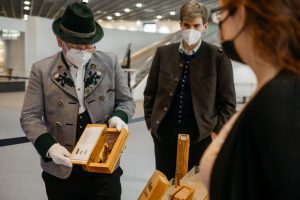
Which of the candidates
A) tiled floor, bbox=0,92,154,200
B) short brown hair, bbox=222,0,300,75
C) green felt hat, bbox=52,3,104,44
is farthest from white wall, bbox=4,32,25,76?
short brown hair, bbox=222,0,300,75

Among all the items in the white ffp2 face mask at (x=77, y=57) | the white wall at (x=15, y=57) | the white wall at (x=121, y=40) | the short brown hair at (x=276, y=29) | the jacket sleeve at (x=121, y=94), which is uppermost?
the short brown hair at (x=276, y=29)

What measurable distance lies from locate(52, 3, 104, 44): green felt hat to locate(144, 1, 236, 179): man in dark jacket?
2.65 feet

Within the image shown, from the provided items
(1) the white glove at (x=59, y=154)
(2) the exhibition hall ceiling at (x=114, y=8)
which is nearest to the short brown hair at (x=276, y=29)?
(1) the white glove at (x=59, y=154)

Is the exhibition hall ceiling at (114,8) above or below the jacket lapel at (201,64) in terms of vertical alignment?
below

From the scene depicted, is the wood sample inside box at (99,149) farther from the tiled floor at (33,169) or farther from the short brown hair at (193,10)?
the tiled floor at (33,169)

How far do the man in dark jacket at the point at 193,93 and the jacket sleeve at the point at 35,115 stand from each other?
874mm

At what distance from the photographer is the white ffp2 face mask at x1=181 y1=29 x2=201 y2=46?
2482 millimetres

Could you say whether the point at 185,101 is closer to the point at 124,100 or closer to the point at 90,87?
the point at 124,100

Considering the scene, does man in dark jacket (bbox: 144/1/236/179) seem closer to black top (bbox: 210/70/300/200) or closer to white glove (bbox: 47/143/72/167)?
white glove (bbox: 47/143/72/167)

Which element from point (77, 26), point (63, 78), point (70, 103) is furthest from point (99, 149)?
point (77, 26)

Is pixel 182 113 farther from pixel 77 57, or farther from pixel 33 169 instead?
pixel 33 169

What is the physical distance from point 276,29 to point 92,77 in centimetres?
126

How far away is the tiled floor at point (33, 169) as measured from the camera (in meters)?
3.81

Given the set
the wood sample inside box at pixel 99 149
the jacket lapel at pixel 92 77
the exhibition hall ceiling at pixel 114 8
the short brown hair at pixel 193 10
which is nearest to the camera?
the wood sample inside box at pixel 99 149
